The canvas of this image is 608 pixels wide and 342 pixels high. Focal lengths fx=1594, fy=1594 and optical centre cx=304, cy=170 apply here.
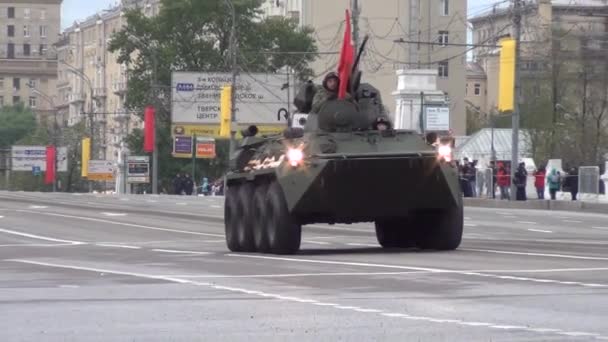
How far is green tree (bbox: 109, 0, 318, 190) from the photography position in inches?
3777

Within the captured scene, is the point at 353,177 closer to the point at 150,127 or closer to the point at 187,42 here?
the point at 150,127

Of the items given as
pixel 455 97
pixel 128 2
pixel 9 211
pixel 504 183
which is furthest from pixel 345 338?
pixel 128 2

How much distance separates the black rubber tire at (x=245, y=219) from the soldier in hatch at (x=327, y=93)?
5.82 ft

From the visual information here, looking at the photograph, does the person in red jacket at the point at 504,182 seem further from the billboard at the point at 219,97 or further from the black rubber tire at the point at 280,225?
the black rubber tire at the point at 280,225

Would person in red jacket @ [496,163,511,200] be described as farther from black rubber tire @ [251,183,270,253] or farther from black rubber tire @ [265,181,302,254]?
black rubber tire @ [265,181,302,254]

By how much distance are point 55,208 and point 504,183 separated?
17.1m

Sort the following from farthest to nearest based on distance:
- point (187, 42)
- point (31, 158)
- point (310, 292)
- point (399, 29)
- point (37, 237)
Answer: point (31, 158)
point (187, 42)
point (399, 29)
point (37, 237)
point (310, 292)

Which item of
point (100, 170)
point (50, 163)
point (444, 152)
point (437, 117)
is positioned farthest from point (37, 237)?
point (50, 163)

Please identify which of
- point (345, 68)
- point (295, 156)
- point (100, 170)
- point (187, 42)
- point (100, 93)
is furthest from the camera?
point (100, 93)

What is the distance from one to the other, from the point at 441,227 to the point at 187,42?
76.1m

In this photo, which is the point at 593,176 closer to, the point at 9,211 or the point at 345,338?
the point at 9,211

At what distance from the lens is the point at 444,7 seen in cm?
10556

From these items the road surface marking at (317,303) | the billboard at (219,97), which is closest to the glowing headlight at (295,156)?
the road surface marking at (317,303)

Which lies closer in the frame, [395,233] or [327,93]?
[327,93]
